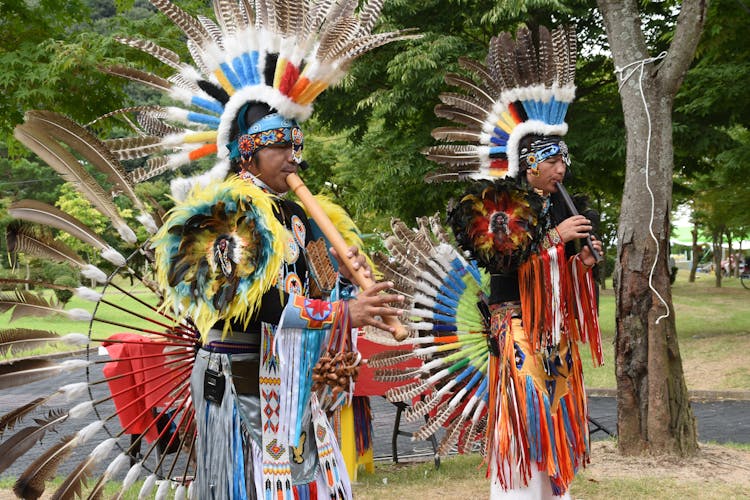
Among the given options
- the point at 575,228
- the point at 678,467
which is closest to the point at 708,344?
the point at 678,467

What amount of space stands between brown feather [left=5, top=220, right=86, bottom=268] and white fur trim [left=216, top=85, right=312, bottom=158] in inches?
28.7

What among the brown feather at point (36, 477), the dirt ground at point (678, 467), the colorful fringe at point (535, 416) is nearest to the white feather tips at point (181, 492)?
the brown feather at point (36, 477)

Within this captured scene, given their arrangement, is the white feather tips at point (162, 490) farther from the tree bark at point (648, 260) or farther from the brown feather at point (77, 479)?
the tree bark at point (648, 260)

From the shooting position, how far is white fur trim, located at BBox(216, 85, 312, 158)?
10.4 ft

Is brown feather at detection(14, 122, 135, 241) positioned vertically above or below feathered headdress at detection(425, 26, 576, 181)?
below

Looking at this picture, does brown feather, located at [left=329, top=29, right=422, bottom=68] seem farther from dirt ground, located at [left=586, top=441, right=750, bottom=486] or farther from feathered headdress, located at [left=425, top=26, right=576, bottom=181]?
dirt ground, located at [left=586, top=441, right=750, bottom=486]

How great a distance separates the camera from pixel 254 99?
322cm

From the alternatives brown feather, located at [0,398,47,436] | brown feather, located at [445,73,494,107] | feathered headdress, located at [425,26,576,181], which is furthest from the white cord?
brown feather, located at [0,398,47,436]

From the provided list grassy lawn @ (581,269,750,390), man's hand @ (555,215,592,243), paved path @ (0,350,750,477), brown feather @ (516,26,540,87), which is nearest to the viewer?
man's hand @ (555,215,592,243)

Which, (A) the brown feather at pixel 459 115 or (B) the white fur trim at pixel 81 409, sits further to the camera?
(A) the brown feather at pixel 459 115

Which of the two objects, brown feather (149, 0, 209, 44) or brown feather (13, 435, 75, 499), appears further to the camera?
brown feather (149, 0, 209, 44)

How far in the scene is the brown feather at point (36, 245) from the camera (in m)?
3.37

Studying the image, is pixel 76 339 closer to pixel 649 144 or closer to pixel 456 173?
pixel 456 173

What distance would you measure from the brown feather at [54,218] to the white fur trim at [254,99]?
23.0 inches
